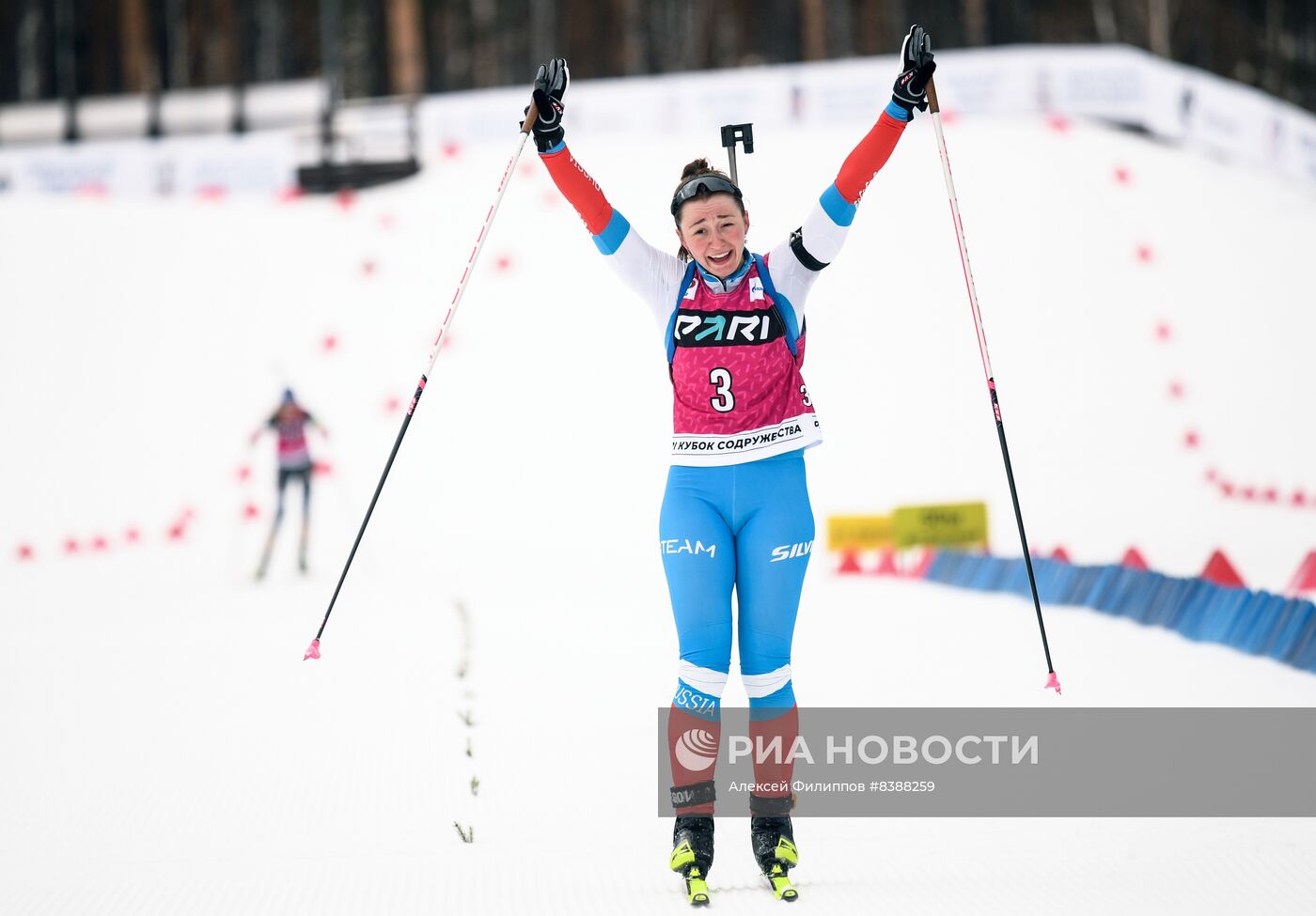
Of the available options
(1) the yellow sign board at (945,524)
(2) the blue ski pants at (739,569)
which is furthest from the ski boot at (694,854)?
(1) the yellow sign board at (945,524)

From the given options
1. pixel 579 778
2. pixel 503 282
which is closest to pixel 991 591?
pixel 579 778

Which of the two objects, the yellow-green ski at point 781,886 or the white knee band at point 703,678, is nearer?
the yellow-green ski at point 781,886

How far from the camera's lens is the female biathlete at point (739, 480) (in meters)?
3.49

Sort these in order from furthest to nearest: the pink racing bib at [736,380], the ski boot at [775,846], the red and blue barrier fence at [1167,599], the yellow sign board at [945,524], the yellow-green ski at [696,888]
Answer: the yellow sign board at [945,524]
the red and blue barrier fence at [1167,599]
the pink racing bib at [736,380]
the ski boot at [775,846]
the yellow-green ski at [696,888]

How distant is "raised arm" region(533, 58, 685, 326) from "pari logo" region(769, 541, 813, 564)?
2.50 ft

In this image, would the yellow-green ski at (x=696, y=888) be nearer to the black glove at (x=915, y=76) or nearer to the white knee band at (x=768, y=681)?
the white knee band at (x=768, y=681)

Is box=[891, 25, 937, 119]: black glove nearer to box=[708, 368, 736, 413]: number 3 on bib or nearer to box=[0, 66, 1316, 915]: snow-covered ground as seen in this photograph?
box=[708, 368, 736, 413]: number 3 on bib

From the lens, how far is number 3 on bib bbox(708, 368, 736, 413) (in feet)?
11.6

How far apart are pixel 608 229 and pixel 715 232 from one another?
0.36 meters

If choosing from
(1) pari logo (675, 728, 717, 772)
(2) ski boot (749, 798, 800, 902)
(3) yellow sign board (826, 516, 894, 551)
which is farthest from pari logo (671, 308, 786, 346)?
(3) yellow sign board (826, 516, 894, 551)

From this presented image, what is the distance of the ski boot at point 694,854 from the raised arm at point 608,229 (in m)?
1.41

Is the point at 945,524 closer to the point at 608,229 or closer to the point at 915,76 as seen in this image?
the point at 915,76

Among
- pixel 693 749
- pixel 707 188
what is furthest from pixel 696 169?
pixel 693 749

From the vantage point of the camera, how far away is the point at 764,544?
349cm
